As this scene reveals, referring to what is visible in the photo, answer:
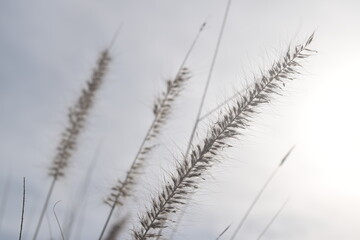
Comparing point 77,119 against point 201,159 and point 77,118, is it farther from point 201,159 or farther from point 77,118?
point 201,159

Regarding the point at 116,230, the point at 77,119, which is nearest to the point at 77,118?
the point at 77,119

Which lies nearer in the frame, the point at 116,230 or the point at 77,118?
the point at 116,230

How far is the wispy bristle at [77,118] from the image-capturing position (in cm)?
502

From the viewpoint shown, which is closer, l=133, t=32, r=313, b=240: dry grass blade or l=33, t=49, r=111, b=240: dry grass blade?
l=133, t=32, r=313, b=240: dry grass blade

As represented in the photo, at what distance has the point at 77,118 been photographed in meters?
5.04

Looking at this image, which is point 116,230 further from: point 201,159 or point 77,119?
point 77,119

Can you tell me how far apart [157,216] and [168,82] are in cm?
178

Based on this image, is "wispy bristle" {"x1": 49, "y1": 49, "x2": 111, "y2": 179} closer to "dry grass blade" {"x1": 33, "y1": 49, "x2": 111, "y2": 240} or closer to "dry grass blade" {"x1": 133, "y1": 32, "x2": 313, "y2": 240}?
"dry grass blade" {"x1": 33, "y1": 49, "x2": 111, "y2": 240}

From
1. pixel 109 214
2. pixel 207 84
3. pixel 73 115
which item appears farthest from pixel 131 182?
pixel 73 115

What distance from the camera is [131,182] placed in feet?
13.0

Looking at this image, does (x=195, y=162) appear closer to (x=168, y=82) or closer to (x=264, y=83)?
(x=264, y=83)

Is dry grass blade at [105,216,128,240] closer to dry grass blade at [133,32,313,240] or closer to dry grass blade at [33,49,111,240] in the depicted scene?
dry grass blade at [133,32,313,240]

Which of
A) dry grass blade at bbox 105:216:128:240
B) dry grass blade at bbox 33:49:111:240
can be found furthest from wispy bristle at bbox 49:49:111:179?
dry grass blade at bbox 105:216:128:240

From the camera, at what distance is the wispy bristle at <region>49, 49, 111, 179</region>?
16.5 feet
